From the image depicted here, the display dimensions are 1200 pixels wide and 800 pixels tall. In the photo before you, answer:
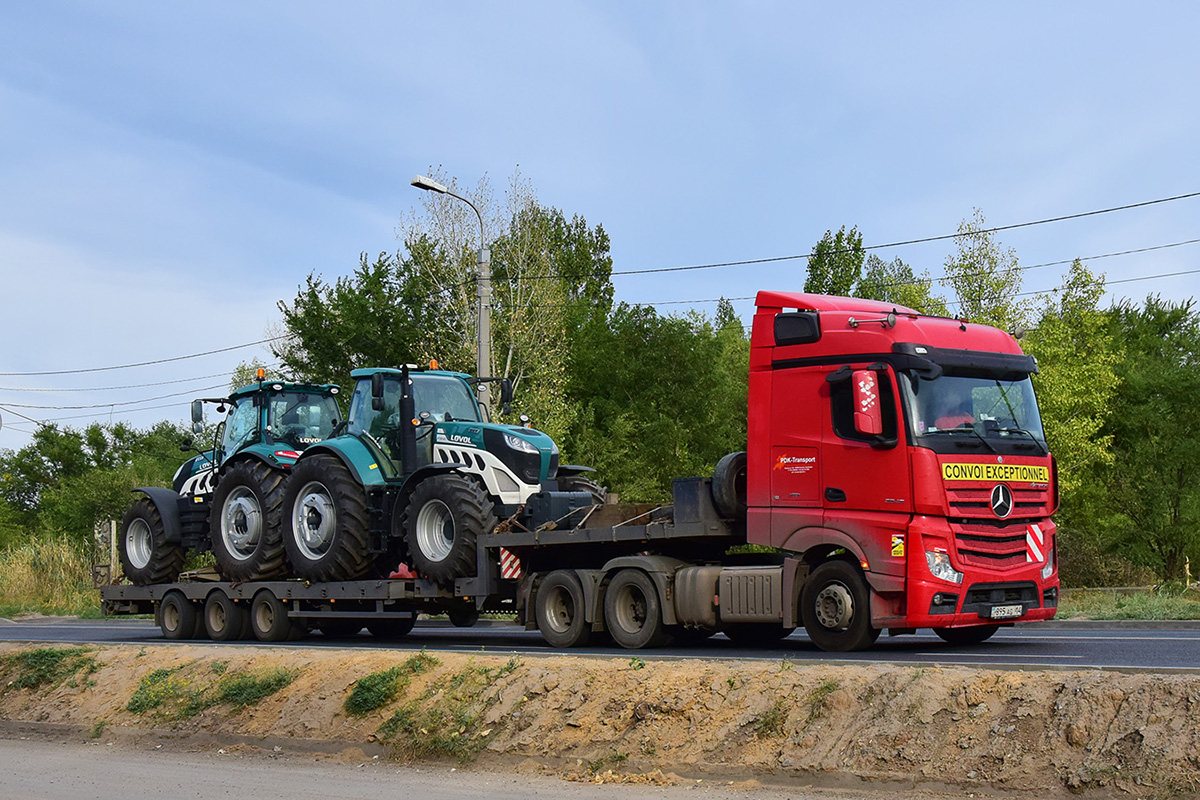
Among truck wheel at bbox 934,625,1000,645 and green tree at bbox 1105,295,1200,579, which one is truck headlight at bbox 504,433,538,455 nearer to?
truck wheel at bbox 934,625,1000,645

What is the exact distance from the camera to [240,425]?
20.8 metres

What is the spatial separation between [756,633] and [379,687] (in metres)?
5.59

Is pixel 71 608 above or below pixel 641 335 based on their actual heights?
below

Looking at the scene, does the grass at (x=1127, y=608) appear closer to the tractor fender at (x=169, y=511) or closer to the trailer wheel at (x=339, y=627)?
the trailer wheel at (x=339, y=627)

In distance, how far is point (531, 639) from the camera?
17953 millimetres

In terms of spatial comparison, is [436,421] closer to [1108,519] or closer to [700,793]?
[700,793]

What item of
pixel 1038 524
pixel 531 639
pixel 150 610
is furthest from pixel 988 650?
pixel 150 610

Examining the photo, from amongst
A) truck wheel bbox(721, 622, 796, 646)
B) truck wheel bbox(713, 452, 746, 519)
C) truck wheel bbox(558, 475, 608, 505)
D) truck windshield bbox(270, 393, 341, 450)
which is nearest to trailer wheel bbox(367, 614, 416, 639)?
truck windshield bbox(270, 393, 341, 450)

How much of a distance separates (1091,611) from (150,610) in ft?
50.4

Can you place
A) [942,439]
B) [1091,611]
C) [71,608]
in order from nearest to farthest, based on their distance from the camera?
[942,439] < [1091,611] < [71,608]

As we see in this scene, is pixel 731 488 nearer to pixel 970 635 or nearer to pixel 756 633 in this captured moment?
pixel 756 633

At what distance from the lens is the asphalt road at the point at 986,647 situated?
446 inches

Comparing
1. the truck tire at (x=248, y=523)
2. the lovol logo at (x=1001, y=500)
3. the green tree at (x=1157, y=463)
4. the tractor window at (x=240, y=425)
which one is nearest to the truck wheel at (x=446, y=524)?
the truck tire at (x=248, y=523)

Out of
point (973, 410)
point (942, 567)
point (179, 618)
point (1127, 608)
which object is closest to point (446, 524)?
point (179, 618)
